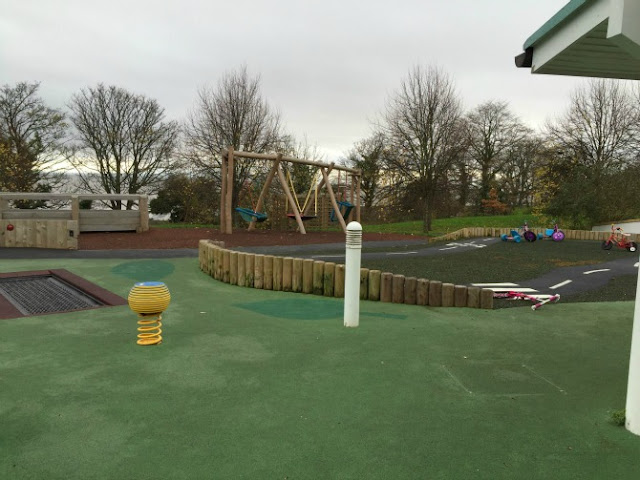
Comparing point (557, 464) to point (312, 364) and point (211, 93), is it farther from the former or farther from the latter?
point (211, 93)

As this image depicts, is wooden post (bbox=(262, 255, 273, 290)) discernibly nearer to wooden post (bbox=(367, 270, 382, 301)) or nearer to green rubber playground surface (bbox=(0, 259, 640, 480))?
wooden post (bbox=(367, 270, 382, 301))

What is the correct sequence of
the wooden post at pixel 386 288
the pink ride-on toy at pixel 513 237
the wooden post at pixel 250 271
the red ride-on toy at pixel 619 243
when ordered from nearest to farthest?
1. the wooden post at pixel 386 288
2. the wooden post at pixel 250 271
3. the red ride-on toy at pixel 619 243
4. the pink ride-on toy at pixel 513 237

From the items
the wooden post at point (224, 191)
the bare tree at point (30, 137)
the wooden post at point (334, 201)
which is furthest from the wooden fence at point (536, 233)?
the bare tree at point (30, 137)

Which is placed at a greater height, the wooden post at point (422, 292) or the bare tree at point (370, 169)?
the bare tree at point (370, 169)

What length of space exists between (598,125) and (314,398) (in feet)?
109

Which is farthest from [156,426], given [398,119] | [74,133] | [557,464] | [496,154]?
[496,154]

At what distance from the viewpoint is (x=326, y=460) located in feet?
7.38

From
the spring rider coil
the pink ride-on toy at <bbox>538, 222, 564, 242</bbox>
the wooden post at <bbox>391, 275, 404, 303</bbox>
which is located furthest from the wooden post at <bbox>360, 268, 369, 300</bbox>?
the pink ride-on toy at <bbox>538, 222, 564, 242</bbox>

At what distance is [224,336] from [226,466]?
2.36 meters

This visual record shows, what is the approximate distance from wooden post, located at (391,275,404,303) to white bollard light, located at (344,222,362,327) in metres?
1.59

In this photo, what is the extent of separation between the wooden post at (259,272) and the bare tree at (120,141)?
2441 cm

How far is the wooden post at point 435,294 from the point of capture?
6.14 meters

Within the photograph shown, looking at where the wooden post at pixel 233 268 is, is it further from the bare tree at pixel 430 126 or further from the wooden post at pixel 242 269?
the bare tree at pixel 430 126

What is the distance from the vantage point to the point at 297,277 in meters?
7.03
